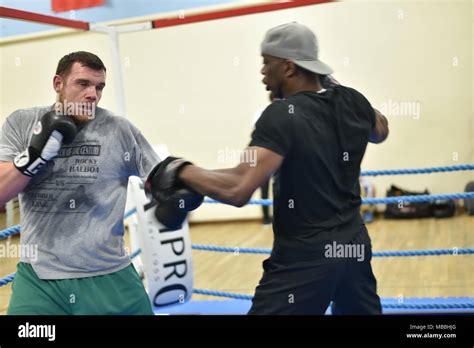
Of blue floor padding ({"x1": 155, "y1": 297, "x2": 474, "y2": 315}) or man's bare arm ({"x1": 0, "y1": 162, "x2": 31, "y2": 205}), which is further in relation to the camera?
blue floor padding ({"x1": 155, "y1": 297, "x2": 474, "y2": 315})

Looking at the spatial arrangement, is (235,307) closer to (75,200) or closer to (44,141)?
(75,200)

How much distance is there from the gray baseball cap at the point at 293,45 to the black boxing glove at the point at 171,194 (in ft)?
1.00

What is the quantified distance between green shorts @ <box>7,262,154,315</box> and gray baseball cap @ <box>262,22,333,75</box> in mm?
633

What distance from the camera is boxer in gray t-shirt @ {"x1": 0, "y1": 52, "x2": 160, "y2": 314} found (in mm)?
1336

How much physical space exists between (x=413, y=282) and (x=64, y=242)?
1.80 meters

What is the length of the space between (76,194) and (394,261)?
220 centimetres

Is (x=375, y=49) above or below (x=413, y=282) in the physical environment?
above

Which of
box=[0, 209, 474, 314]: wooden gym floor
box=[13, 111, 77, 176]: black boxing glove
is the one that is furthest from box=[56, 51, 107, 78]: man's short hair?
→ box=[0, 209, 474, 314]: wooden gym floor

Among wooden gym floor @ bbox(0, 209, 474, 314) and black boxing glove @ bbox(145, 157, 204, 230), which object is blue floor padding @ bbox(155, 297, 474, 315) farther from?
black boxing glove @ bbox(145, 157, 204, 230)

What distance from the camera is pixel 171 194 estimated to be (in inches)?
46.4

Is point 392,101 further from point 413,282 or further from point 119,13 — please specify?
point 119,13

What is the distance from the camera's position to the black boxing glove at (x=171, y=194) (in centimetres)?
118
